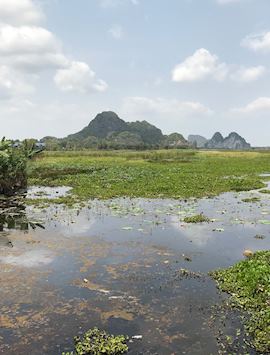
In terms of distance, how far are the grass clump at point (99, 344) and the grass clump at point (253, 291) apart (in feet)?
10.8

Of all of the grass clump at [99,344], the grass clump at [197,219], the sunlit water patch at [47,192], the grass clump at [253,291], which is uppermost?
the sunlit water patch at [47,192]

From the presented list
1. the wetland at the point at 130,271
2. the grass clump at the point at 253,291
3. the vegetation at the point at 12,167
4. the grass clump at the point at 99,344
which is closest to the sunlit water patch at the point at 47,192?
the vegetation at the point at 12,167

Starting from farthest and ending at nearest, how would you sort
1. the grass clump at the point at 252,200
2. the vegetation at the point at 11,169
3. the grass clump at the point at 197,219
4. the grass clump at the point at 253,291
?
the vegetation at the point at 11,169 < the grass clump at the point at 252,200 < the grass clump at the point at 197,219 < the grass clump at the point at 253,291

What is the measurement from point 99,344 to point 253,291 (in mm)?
5378

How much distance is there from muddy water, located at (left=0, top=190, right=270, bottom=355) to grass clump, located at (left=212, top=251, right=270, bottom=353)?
0.50 meters

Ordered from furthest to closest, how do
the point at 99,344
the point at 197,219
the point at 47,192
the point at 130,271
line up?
1. the point at 47,192
2. the point at 197,219
3. the point at 130,271
4. the point at 99,344

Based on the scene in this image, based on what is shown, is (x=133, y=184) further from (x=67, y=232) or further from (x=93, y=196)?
(x=67, y=232)

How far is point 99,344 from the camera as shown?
365 inches

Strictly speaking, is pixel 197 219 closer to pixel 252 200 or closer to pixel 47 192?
pixel 252 200

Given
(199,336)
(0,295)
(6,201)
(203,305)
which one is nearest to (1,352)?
(0,295)

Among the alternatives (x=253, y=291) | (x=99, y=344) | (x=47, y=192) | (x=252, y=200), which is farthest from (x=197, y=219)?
(x=47, y=192)

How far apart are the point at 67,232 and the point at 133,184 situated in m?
18.2

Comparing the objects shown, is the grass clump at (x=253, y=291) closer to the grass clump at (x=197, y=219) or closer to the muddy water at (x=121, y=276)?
the muddy water at (x=121, y=276)

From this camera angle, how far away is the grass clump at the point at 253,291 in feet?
31.9
